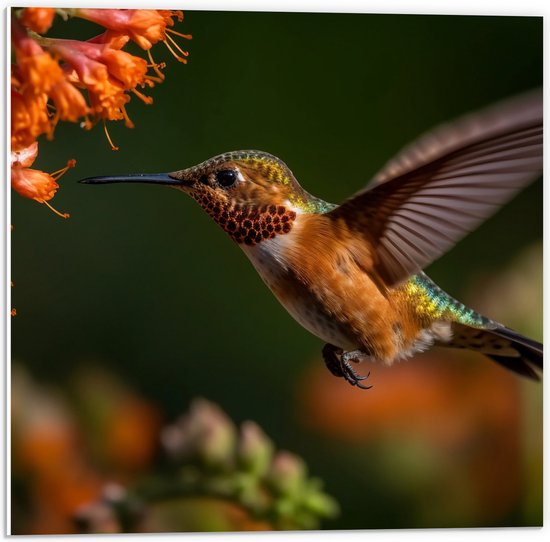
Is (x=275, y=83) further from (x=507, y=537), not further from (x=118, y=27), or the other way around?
(x=507, y=537)

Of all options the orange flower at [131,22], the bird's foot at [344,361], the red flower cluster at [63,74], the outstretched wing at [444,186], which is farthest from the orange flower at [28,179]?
the bird's foot at [344,361]

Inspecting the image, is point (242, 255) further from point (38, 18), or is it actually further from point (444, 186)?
point (38, 18)

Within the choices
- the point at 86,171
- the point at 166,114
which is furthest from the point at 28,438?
the point at 166,114

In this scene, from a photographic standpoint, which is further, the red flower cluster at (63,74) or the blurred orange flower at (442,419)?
the blurred orange flower at (442,419)

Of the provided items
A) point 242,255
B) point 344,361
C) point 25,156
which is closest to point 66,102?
point 25,156

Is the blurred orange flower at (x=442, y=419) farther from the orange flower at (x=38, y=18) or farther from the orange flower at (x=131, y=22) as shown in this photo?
the orange flower at (x=38, y=18)

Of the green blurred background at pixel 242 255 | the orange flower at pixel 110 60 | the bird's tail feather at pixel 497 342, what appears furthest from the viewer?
the green blurred background at pixel 242 255

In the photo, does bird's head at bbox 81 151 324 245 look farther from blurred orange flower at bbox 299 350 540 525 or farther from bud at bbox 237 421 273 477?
blurred orange flower at bbox 299 350 540 525
